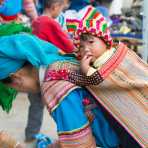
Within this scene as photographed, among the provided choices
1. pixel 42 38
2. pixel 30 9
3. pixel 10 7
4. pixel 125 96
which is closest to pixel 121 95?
pixel 125 96

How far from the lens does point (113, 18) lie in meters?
8.44

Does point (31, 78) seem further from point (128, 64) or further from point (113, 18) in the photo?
point (113, 18)

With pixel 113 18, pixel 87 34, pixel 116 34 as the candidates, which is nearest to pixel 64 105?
pixel 87 34

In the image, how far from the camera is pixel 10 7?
448 cm

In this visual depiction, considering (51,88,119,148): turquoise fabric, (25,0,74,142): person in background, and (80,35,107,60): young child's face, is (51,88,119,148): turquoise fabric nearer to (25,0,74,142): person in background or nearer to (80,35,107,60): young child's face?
(80,35,107,60): young child's face

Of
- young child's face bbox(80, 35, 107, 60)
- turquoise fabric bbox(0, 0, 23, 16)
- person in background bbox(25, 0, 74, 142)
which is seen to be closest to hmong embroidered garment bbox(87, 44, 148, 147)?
young child's face bbox(80, 35, 107, 60)

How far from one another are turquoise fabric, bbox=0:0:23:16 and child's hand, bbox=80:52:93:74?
253 cm

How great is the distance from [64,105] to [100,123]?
233 millimetres

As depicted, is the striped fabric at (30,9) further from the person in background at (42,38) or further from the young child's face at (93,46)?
the young child's face at (93,46)

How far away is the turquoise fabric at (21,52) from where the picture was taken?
1807 millimetres

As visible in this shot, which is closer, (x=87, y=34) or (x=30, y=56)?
(x=30, y=56)

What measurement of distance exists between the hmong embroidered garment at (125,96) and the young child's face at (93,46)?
0.18m

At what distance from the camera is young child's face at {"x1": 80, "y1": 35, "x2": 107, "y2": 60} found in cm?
207

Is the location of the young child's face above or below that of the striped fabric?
above
